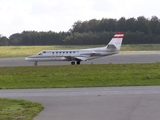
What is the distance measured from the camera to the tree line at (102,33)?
101m

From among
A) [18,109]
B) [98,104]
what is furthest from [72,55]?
[18,109]

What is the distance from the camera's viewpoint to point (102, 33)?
338 ft

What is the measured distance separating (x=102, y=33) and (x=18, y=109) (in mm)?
91612

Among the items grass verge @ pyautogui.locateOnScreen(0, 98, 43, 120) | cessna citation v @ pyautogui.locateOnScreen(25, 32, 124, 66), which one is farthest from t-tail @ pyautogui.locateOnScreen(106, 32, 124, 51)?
grass verge @ pyautogui.locateOnScreen(0, 98, 43, 120)

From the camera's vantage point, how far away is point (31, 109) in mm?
11961

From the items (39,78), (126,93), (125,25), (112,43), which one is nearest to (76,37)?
(125,25)

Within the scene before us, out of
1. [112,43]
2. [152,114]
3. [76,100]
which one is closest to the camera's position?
[152,114]

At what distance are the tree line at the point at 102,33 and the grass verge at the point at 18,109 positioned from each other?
86950 mm

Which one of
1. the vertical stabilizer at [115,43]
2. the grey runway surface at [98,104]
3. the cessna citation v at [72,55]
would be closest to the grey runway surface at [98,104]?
the grey runway surface at [98,104]

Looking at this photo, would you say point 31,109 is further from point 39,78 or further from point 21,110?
point 39,78

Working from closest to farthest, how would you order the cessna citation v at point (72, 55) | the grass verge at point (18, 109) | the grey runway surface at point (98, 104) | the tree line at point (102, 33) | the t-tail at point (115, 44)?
the grey runway surface at point (98, 104) → the grass verge at point (18, 109) → the cessna citation v at point (72, 55) → the t-tail at point (115, 44) → the tree line at point (102, 33)

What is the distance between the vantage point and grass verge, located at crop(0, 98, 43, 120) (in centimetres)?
1088

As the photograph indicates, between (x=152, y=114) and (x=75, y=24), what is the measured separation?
111 metres

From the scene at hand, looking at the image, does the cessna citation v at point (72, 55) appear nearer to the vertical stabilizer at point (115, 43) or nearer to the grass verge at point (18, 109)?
the vertical stabilizer at point (115, 43)
